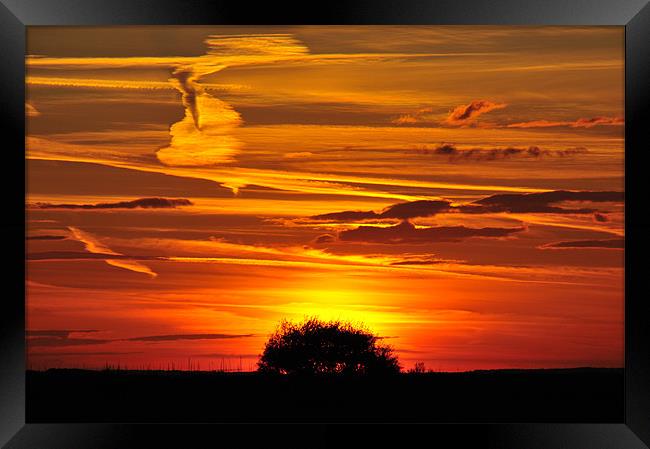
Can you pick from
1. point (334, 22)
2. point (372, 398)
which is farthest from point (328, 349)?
point (334, 22)

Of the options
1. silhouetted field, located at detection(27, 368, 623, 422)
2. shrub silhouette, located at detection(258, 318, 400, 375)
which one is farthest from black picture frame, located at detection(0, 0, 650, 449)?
shrub silhouette, located at detection(258, 318, 400, 375)

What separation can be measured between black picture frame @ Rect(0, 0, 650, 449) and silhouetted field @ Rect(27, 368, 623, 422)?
6 cm

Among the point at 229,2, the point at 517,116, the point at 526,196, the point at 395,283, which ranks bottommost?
the point at 395,283

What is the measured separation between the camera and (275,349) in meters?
6.05

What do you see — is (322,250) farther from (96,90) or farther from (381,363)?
(96,90)

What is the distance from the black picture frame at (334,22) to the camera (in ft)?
19.5

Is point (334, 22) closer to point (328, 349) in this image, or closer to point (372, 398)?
point (328, 349)

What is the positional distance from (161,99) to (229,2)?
21.7 inches

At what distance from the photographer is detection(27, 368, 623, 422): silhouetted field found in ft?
19.8

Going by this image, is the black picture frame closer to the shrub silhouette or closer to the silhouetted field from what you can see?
the silhouetted field

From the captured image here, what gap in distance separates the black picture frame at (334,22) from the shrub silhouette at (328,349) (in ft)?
0.89

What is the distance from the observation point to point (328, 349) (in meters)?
6.03
